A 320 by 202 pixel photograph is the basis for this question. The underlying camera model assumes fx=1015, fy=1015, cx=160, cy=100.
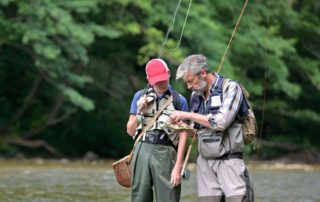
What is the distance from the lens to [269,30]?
91.6ft

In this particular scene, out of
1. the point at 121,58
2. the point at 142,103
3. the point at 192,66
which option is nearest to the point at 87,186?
the point at 142,103

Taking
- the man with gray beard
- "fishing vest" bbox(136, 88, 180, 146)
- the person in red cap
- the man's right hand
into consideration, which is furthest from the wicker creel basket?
the man with gray beard

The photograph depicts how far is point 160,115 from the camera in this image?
7.80m

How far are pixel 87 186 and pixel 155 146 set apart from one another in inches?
324

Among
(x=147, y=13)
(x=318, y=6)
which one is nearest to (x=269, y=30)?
(x=147, y=13)

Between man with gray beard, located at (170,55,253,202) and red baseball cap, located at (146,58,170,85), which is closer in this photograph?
man with gray beard, located at (170,55,253,202)

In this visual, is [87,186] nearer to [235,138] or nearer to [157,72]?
[157,72]

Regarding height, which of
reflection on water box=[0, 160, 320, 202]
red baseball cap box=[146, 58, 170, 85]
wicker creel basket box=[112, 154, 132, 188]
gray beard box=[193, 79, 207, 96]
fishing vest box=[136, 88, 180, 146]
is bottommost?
reflection on water box=[0, 160, 320, 202]

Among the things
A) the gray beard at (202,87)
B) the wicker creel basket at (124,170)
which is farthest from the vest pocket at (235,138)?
the wicker creel basket at (124,170)

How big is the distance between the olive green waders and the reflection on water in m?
5.09

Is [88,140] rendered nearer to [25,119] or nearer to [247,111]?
[25,119]

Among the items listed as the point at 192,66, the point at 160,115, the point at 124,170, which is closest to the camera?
the point at 192,66

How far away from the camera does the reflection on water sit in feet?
44.8

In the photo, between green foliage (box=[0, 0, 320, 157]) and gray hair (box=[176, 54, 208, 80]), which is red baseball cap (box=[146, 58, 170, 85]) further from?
green foliage (box=[0, 0, 320, 157])
